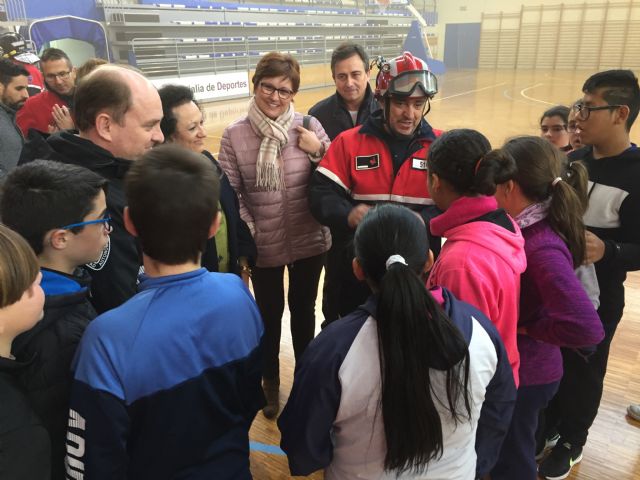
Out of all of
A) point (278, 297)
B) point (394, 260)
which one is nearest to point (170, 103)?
point (278, 297)

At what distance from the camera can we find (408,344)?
3.26 ft

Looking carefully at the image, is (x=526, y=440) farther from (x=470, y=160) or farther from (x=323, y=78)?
(x=323, y=78)

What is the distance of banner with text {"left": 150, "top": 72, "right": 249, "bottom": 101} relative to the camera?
12492 mm

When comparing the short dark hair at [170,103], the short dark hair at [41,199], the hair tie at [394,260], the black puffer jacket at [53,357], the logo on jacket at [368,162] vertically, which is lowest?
the black puffer jacket at [53,357]

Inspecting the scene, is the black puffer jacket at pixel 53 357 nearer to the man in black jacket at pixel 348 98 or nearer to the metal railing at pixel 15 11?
the man in black jacket at pixel 348 98

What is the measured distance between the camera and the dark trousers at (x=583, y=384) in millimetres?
2035

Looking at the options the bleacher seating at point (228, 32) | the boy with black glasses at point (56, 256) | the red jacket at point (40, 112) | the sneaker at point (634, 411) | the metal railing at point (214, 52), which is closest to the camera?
the boy with black glasses at point (56, 256)

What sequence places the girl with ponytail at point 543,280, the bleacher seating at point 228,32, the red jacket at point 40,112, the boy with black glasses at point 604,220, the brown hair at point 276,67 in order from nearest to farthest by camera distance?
the girl with ponytail at point 543,280
the boy with black glasses at point 604,220
the brown hair at point 276,67
the red jacket at point 40,112
the bleacher seating at point 228,32

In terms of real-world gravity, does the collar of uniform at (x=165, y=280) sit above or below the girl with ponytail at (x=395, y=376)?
above

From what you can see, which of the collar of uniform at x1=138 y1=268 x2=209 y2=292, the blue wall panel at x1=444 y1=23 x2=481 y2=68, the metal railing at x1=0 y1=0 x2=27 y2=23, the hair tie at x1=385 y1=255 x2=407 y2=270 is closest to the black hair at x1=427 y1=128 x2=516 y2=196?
the hair tie at x1=385 y1=255 x2=407 y2=270

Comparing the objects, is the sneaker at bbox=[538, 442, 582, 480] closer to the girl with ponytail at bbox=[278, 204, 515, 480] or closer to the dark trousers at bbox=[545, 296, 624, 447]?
the dark trousers at bbox=[545, 296, 624, 447]

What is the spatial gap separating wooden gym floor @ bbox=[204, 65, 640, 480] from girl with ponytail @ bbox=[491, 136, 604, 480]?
77 centimetres

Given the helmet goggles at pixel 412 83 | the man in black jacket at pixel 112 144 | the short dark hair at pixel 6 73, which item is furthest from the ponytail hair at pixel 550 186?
the short dark hair at pixel 6 73

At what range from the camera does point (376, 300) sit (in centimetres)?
107
